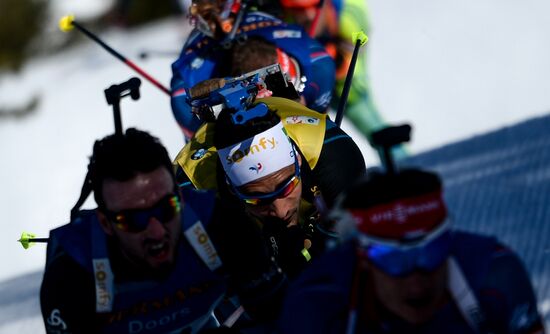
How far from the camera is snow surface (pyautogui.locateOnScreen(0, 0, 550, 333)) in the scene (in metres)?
10.6

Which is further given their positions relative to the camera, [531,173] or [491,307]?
[531,173]

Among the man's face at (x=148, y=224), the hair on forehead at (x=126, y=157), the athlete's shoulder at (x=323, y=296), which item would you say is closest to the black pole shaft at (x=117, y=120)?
the hair on forehead at (x=126, y=157)

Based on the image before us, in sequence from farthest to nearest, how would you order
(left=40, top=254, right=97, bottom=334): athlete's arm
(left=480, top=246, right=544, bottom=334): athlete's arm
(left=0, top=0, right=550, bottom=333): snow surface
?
(left=0, top=0, right=550, bottom=333): snow surface, (left=40, top=254, right=97, bottom=334): athlete's arm, (left=480, top=246, right=544, bottom=334): athlete's arm

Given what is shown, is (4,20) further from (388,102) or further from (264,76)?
(264,76)

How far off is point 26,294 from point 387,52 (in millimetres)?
5435

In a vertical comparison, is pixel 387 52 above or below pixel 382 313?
below

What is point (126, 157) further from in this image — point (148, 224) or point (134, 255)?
point (134, 255)

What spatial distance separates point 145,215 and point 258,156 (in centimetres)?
86

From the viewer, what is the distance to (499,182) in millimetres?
6785

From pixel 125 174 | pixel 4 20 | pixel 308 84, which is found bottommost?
pixel 4 20

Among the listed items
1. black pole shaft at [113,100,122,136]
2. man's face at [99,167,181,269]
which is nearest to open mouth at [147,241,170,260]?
man's face at [99,167,181,269]

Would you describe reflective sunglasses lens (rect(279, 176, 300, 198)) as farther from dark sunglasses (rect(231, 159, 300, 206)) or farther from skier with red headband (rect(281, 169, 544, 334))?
skier with red headband (rect(281, 169, 544, 334))

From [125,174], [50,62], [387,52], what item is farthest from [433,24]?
[125,174]

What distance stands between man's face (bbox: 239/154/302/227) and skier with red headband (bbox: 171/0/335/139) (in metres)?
1.47
